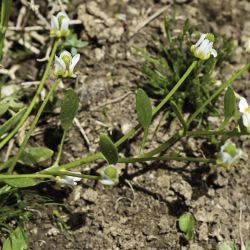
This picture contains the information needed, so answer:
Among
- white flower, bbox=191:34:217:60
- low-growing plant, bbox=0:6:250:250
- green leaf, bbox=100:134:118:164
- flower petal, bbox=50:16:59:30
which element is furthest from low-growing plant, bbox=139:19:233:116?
green leaf, bbox=100:134:118:164

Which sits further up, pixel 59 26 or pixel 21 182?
pixel 59 26

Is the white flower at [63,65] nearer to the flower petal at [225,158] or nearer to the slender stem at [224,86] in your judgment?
the slender stem at [224,86]

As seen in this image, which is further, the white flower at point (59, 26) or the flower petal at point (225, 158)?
the white flower at point (59, 26)

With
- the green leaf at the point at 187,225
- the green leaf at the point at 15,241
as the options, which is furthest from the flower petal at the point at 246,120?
the green leaf at the point at 15,241

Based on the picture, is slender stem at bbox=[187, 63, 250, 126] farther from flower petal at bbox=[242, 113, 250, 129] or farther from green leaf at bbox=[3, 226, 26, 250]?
green leaf at bbox=[3, 226, 26, 250]

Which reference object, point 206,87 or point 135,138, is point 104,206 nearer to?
point 135,138

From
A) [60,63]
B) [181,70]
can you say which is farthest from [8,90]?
[181,70]

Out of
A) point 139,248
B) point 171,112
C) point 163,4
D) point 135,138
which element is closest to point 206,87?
point 171,112

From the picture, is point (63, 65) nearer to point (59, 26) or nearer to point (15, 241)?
point (59, 26)
